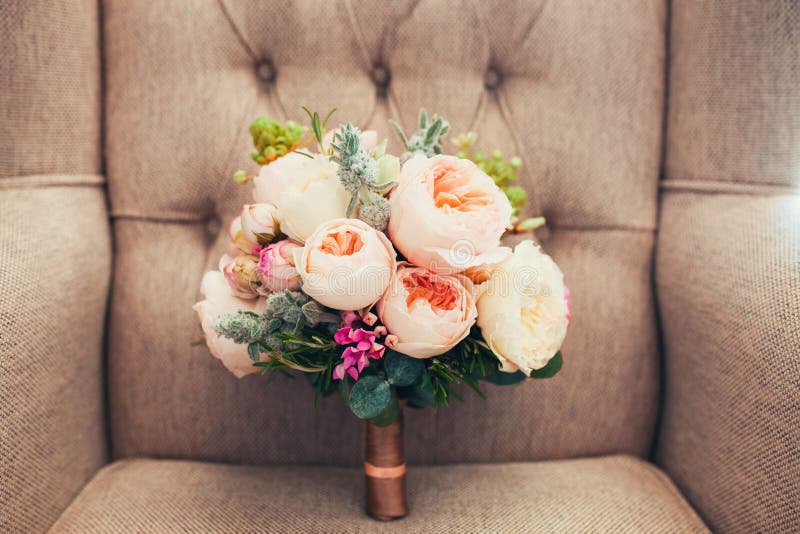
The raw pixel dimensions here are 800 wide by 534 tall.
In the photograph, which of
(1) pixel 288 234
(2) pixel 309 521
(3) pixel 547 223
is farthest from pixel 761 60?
(2) pixel 309 521

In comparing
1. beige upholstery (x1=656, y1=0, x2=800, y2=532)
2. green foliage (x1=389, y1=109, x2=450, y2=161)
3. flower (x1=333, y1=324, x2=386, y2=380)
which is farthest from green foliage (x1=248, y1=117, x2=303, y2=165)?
beige upholstery (x1=656, y1=0, x2=800, y2=532)

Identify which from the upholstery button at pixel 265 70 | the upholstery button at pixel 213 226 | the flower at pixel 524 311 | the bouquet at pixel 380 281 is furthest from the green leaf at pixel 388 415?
the upholstery button at pixel 265 70

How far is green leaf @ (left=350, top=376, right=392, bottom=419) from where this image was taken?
52cm

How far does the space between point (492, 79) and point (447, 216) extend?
0.43 meters

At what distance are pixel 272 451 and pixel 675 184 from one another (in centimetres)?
72

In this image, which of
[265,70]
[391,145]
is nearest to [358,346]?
[391,145]

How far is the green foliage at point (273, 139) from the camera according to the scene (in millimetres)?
599

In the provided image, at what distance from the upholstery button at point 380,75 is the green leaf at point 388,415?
19.1 inches

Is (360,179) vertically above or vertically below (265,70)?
below

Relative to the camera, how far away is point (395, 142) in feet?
2.61

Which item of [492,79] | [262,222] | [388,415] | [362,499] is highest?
[492,79]

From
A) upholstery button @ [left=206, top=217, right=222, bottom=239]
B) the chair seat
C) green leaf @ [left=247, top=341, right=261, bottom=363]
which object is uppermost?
upholstery button @ [left=206, top=217, right=222, bottom=239]

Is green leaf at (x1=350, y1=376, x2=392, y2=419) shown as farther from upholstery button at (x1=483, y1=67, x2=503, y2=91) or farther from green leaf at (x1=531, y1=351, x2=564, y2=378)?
upholstery button at (x1=483, y1=67, x2=503, y2=91)

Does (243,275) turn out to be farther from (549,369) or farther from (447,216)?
(549,369)
